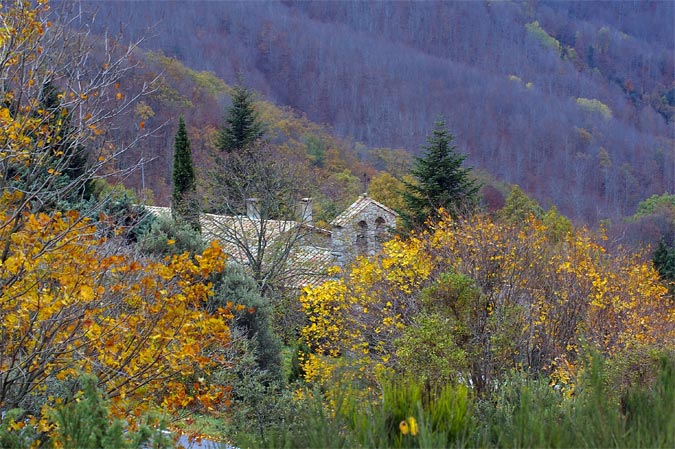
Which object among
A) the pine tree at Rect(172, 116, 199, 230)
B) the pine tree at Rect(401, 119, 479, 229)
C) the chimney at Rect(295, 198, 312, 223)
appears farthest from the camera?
the pine tree at Rect(401, 119, 479, 229)

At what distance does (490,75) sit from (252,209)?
7075cm

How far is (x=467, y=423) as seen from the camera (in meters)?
3.73

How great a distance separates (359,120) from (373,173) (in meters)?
25.1

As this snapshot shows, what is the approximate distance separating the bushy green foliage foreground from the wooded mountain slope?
5392 centimetres

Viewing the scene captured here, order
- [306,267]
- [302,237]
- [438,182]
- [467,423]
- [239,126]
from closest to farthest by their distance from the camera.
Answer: [467,423] → [302,237] → [306,267] → [438,182] → [239,126]

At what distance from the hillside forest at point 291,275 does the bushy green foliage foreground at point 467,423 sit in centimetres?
2

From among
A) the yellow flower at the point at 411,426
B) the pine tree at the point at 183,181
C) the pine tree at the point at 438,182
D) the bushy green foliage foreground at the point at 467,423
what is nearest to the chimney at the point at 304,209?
the pine tree at the point at 183,181

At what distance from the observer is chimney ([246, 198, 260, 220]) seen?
2395 cm

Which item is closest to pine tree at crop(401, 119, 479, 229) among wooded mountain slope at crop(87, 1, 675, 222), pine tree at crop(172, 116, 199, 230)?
pine tree at crop(172, 116, 199, 230)

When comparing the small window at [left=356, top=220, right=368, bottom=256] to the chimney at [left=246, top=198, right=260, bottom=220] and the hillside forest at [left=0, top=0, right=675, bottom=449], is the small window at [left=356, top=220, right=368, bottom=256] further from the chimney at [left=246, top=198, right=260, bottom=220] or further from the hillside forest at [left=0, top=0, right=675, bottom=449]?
the chimney at [left=246, top=198, right=260, bottom=220]

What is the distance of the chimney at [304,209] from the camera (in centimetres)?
2469

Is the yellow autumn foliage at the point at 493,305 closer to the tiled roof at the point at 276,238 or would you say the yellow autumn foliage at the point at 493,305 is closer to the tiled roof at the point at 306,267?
the tiled roof at the point at 306,267

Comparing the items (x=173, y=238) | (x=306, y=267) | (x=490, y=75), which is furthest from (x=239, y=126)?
(x=490, y=75)

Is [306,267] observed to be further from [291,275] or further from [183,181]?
[183,181]
